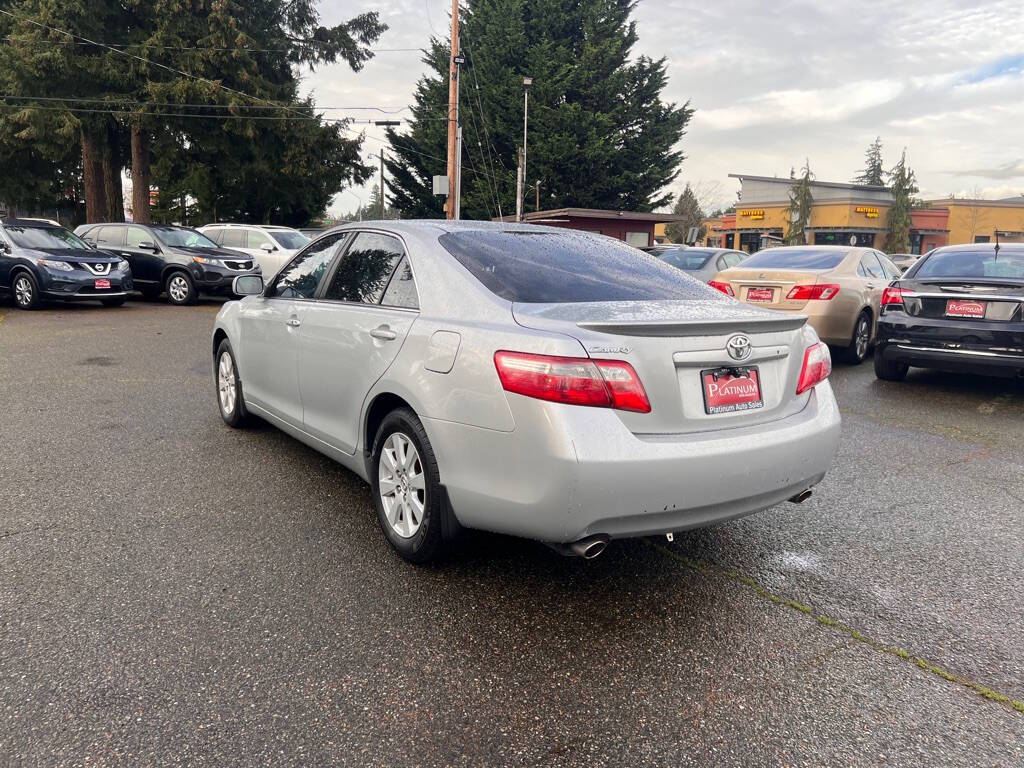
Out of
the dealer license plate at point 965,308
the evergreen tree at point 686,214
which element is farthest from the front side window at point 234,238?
the evergreen tree at point 686,214

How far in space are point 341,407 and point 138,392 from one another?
394 centimetres

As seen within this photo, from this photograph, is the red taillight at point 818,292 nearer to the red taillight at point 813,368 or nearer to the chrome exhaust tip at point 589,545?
the red taillight at point 813,368

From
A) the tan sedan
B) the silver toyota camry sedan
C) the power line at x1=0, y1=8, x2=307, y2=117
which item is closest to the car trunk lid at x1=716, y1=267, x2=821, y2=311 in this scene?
the tan sedan

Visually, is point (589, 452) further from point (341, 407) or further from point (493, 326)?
point (341, 407)

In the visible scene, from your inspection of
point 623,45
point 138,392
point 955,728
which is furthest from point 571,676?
point 623,45

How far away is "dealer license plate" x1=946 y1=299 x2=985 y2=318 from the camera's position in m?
6.72

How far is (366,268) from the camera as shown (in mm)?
3881

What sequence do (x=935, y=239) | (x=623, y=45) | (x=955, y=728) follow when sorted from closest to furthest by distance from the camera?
1. (x=955, y=728)
2. (x=623, y=45)
3. (x=935, y=239)

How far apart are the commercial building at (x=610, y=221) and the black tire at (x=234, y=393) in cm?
2642

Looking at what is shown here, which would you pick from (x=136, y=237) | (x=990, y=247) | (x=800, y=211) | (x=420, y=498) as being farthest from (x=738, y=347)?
(x=800, y=211)

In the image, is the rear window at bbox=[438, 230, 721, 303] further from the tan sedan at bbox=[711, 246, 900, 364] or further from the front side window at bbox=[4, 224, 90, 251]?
the front side window at bbox=[4, 224, 90, 251]

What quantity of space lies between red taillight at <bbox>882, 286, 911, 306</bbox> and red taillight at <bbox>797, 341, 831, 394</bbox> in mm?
4586

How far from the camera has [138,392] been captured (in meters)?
6.73

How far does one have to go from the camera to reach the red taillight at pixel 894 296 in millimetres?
7328
